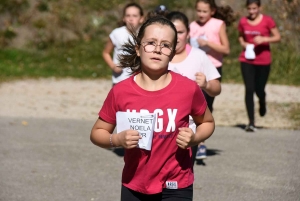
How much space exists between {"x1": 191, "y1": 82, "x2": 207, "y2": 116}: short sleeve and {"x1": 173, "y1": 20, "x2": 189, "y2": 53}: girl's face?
6.56ft

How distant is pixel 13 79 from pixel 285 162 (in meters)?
8.16

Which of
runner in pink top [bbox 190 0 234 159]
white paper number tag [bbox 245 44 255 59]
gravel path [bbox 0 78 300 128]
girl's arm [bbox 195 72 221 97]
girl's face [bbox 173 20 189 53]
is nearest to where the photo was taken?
girl's arm [bbox 195 72 221 97]

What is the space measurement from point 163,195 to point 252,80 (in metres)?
6.61

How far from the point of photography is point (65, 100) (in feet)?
43.5

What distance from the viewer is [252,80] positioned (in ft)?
34.8

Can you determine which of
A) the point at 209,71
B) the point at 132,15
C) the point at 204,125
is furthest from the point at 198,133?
the point at 132,15

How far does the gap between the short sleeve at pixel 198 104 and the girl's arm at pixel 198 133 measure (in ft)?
0.17

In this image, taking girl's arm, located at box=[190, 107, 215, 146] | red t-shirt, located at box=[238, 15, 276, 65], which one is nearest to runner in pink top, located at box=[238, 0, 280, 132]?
red t-shirt, located at box=[238, 15, 276, 65]

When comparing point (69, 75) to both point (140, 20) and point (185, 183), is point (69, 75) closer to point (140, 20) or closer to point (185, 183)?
point (140, 20)

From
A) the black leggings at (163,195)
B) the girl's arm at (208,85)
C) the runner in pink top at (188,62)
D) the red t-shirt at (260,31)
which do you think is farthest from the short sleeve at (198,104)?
the red t-shirt at (260,31)

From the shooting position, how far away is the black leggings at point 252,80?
10.6 metres

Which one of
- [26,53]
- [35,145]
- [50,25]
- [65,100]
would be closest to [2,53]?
[26,53]

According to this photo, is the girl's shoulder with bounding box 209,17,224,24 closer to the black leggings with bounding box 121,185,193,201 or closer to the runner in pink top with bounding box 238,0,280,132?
the runner in pink top with bounding box 238,0,280,132

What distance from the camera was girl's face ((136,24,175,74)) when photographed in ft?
13.6
